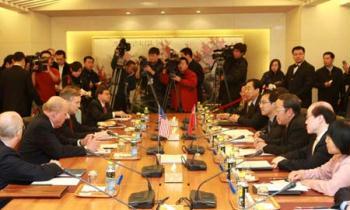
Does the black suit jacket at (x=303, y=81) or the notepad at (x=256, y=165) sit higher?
the black suit jacket at (x=303, y=81)

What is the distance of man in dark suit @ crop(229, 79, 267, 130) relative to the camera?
19.1 feet

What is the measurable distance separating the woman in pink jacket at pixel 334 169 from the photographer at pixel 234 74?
469 cm

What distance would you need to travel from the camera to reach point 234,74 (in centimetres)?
801

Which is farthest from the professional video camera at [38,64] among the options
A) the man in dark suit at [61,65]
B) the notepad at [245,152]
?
the notepad at [245,152]

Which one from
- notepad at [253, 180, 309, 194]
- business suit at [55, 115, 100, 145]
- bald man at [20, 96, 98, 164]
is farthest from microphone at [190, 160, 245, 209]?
business suit at [55, 115, 100, 145]

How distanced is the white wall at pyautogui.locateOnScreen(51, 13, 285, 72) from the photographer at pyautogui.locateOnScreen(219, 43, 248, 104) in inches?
91.4

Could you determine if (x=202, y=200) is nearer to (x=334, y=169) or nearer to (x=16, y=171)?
(x=334, y=169)

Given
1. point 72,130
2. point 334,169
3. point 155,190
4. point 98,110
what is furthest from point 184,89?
point 155,190

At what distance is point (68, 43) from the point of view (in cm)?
1080

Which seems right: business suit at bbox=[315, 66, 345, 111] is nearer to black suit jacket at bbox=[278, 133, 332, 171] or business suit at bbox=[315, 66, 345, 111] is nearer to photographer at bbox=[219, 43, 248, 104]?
photographer at bbox=[219, 43, 248, 104]

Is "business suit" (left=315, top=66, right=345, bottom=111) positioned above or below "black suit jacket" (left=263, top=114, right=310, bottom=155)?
above

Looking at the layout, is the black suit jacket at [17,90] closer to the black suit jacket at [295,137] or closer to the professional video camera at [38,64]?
the professional video camera at [38,64]

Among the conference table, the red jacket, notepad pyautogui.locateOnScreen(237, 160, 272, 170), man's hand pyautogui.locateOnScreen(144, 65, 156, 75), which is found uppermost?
man's hand pyautogui.locateOnScreen(144, 65, 156, 75)

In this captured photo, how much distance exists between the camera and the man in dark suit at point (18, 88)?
6754mm
